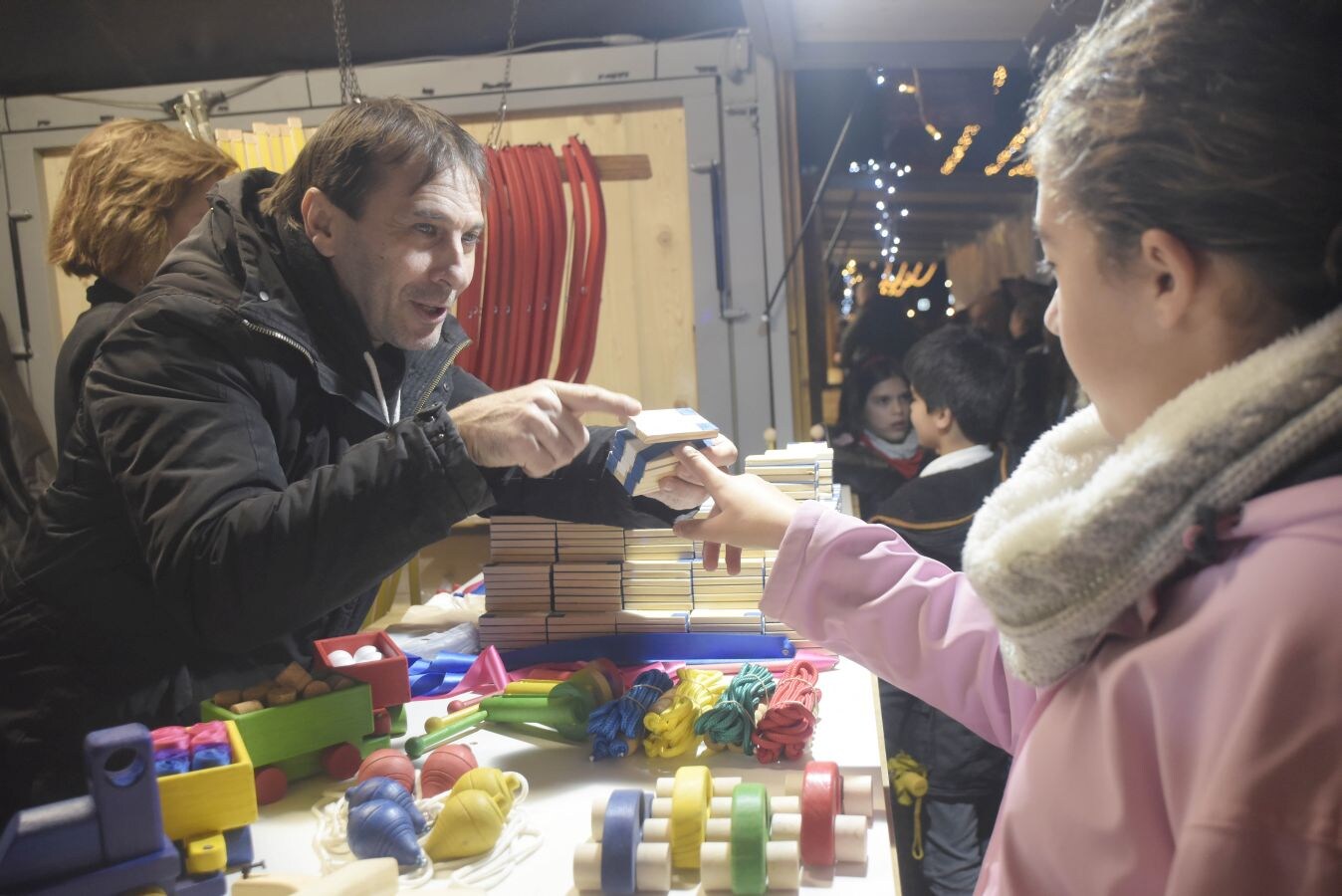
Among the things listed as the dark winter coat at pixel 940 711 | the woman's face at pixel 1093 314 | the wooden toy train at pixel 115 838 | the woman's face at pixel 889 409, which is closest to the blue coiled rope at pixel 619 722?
the wooden toy train at pixel 115 838

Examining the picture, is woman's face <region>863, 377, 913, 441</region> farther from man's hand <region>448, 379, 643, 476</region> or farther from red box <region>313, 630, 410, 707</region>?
red box <region>313, 630, 410, 707</region>

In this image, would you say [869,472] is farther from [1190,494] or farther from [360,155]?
[1190,494]

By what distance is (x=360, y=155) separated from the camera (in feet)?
6.02

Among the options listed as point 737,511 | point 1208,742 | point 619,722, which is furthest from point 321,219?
point 1208,742

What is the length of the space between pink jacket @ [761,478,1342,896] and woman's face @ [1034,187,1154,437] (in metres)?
0.18

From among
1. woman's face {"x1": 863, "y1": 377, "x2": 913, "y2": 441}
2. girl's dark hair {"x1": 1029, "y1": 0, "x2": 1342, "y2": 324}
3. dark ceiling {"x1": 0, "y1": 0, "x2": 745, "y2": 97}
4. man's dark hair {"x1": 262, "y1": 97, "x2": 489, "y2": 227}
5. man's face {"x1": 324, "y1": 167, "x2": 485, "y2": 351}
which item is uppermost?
dark ceiling {"x1": 0, "y1": 0, "x2": 745, "y2": 97}

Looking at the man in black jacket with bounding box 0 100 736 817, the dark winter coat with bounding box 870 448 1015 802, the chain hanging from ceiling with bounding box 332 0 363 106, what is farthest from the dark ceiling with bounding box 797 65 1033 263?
the man in black jacket with bounding box 0 100 736 817

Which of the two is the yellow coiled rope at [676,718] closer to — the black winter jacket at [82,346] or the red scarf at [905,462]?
the black winter jacket at [82,346]

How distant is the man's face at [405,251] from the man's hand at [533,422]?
42 centimetres

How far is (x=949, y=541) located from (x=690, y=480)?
1.25 m

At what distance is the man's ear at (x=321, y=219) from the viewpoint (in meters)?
1.86

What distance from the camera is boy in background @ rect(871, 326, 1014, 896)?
2652mm

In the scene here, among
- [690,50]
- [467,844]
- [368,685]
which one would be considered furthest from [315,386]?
[690,50]

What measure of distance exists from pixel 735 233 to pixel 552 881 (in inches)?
106
